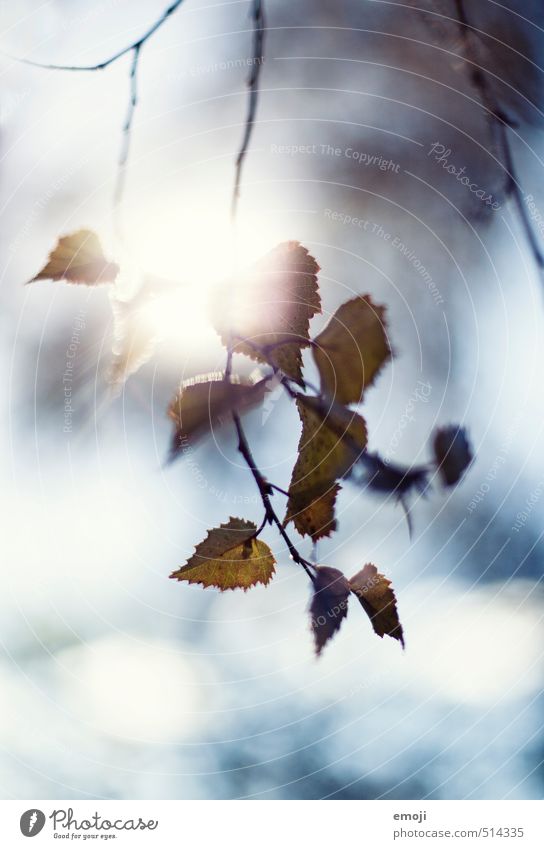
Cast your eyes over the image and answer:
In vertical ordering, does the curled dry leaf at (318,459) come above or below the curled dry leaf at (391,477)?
below

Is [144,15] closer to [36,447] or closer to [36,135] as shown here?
[36,135]

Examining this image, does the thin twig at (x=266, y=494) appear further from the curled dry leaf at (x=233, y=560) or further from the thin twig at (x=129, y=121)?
the thin twig at (x=129, y=121)

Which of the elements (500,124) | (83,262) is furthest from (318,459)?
(500,124)

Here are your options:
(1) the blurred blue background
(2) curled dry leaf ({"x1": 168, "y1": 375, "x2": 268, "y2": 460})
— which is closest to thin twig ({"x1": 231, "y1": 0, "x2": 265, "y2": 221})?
(1) the blurred blue background

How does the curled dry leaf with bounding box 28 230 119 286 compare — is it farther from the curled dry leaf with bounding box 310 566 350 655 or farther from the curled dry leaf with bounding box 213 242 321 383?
the curled dry leaf with bounding box 310 566 350 655

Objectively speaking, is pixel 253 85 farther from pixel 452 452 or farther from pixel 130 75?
pixel 452 452

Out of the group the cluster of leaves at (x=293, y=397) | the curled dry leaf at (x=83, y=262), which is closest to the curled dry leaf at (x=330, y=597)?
the cluster of leaves at (x=293, y=397)
